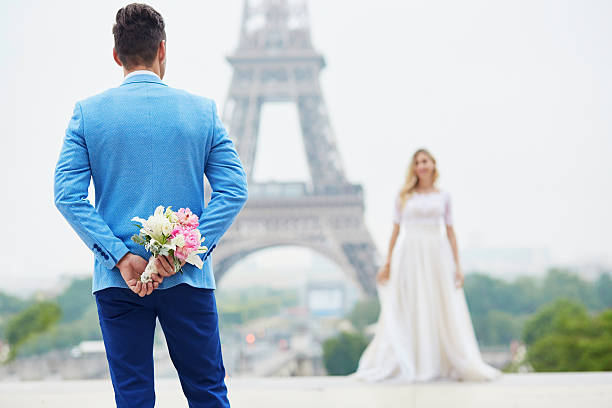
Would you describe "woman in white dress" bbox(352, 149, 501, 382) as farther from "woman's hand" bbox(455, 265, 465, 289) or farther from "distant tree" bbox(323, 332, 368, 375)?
"distant tree" bbox(323, 332, 368, 375)

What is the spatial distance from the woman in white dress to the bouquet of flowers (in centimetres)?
196

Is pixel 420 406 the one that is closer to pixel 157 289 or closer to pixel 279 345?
pixel 157 289

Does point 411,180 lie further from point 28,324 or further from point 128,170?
point 28,324

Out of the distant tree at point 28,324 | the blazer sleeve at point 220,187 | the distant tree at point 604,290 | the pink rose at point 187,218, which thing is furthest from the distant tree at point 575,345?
the pink rose at point 187,218

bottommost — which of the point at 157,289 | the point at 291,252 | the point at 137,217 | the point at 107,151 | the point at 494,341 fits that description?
the point at 494,341

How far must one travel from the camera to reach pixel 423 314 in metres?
3.04

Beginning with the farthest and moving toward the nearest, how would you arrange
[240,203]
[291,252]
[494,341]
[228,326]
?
[291,252] < [228,326] < [494,341] < [240,203]

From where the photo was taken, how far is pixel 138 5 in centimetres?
124

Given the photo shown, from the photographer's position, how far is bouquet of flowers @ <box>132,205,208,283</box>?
45.3 inches

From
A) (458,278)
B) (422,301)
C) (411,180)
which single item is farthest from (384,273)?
(411,180)

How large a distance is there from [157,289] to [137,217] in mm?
138

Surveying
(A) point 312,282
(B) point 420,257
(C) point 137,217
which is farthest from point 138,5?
(A) point 312,282

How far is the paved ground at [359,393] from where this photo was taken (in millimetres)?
2496

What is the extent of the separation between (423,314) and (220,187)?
1968 mm
